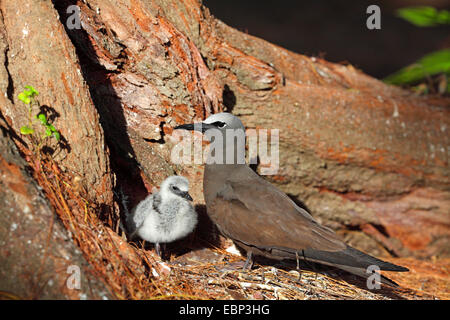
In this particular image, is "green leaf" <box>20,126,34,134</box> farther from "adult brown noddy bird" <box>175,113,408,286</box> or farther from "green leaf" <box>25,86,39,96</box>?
"adult brown noddy bird" <box>175,113,408,286</box>

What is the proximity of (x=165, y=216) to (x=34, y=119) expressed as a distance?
1.36 m

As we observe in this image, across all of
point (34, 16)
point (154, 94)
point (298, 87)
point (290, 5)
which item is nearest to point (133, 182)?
point (154, 94)

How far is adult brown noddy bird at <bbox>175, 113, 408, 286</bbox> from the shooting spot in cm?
317

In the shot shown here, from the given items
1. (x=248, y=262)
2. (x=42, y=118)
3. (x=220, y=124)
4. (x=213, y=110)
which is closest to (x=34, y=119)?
(x=42, y=118)

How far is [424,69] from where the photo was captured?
21.2 ft

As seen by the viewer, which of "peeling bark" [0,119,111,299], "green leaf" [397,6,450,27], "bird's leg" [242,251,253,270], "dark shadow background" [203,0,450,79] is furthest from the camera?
"dark shadow background" [203,0,450,79]

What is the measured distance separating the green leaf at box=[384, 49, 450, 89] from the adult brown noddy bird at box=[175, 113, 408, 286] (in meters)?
3.93

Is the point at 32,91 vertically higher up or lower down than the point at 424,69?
lower down

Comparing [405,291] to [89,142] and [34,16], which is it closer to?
[89,142]

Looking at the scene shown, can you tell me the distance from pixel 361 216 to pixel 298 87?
76.8 inches

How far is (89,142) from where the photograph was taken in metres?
3.12

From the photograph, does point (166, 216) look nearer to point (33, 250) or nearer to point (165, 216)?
point (165, 216)

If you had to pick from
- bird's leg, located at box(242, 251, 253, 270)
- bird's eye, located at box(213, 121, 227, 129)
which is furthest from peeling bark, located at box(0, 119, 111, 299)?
bird's eye, located at box(213, 121, 227, 129)

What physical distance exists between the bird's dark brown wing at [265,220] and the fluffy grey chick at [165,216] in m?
0.26
